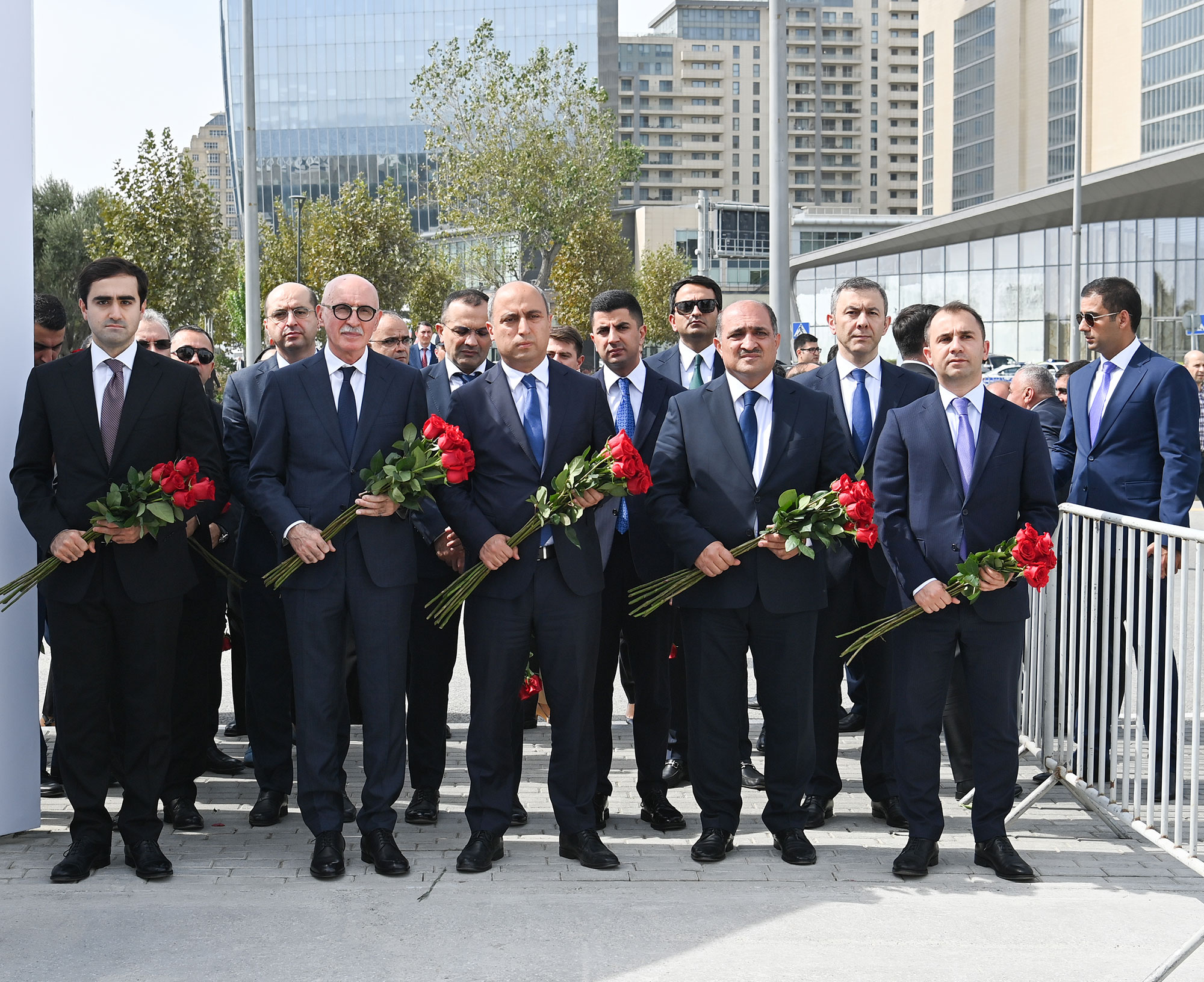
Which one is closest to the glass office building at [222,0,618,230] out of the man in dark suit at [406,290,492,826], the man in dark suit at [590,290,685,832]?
the man in dark suit at [590,290,685,832]

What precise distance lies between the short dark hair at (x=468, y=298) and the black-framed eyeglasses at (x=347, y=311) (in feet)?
4.68

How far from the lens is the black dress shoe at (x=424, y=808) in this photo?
19.7ft

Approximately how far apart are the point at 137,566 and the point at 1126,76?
92.1 meters

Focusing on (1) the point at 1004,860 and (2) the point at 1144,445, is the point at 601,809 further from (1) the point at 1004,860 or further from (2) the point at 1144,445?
(2) the point at 1144,445

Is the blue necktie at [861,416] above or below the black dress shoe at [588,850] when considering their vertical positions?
above

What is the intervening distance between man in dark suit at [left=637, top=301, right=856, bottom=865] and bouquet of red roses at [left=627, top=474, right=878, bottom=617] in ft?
0.59

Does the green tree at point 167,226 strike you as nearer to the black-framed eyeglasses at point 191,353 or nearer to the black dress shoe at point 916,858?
the black-framed eyeglasses at point 191,353

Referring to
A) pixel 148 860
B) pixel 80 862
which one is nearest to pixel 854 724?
pixel 148 860

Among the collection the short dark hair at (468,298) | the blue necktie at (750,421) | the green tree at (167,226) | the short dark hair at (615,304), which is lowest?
the blue necktie at (750,421)

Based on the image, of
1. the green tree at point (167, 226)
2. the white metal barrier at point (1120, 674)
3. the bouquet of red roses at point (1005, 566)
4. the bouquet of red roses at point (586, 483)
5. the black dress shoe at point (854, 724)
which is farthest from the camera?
the green tree at point (167, 226)

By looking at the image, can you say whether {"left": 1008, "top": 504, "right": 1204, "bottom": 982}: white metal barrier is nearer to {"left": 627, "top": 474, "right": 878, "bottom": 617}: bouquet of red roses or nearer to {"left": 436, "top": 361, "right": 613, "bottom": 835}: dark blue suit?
{"left": 627, "top": 474, "right": 878, "bottom": 617}: bouquet of red roses

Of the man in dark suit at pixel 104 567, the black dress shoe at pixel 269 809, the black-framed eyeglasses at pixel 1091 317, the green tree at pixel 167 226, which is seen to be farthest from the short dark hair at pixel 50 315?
the green tree at pixel 167 226

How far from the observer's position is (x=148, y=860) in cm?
517

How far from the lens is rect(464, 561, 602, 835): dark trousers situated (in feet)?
17.7
